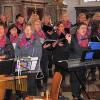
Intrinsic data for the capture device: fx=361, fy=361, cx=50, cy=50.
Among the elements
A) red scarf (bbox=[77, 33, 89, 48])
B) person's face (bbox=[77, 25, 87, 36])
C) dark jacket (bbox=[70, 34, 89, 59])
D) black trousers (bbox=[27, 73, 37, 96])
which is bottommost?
black trousers (bbox=[27, 73, 37, 96])

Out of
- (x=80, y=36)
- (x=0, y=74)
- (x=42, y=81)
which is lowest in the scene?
(x=42, y=81)

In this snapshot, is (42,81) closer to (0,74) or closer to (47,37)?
(47,37)

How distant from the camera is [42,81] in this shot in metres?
7.61

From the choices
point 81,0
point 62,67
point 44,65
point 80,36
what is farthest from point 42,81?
point 81,0

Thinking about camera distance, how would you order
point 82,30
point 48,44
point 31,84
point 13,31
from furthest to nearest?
point 13,31
point 48,44
point 82,30
point 31,84

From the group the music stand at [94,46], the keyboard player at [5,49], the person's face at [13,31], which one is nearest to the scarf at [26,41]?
the keyboard player at [5,49]

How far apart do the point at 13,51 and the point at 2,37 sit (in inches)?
15.4

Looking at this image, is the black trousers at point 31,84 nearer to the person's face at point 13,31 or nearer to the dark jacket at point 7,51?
the dark jacket at point 7,51

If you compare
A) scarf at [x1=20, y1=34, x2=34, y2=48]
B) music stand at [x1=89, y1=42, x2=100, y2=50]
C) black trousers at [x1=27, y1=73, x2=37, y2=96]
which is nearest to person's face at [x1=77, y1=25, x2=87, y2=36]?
music stand at [x1=89, y1=42, x2=100, y2=50]

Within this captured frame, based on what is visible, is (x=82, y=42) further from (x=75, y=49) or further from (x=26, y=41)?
(x=26, y=41)

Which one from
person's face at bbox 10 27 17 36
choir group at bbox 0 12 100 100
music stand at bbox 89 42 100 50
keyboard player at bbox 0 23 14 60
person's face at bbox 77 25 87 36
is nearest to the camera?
keyboard player at bbox 0 23 14 60

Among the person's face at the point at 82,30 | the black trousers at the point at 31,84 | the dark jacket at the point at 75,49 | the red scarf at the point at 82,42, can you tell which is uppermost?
the person's face at the point at 82,30

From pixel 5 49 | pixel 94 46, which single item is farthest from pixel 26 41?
pixel 94 46

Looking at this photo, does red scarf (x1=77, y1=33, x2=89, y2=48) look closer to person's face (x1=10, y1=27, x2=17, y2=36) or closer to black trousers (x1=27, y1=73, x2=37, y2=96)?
black trousers (x1=27, y1=73, x2=37, y2=96)
